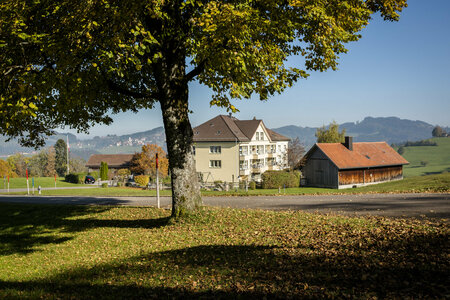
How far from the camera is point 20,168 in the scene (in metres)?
109

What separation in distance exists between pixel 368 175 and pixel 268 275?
52.8 meters

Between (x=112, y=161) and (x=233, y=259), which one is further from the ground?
(x=112, y=161)

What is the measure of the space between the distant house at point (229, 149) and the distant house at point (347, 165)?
36.3ft

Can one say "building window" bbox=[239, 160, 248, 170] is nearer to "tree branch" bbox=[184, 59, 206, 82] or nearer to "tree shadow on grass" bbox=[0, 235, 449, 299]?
"tree branch" bbox=[184, 59, 206, 82]

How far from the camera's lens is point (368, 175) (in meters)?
55.0

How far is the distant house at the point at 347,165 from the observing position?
52.2 metres

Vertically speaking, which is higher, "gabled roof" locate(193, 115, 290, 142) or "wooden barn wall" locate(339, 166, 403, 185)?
"gabled roof" locate(193, 115, 290, 142)

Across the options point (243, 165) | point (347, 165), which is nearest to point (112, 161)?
point (243, 165)

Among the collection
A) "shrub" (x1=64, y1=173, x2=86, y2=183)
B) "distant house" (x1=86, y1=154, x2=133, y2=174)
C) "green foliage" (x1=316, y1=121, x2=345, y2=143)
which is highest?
"green foliage" (x1=316, y1=121, x2=345, y2=143)

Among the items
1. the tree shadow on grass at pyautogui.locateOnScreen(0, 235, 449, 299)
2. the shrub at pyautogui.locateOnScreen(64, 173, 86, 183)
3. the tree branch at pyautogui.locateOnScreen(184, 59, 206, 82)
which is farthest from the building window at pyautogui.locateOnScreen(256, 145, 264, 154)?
the tree shadow on grass at pyautogui.locateOnScreen(0, 235, 449, 299)

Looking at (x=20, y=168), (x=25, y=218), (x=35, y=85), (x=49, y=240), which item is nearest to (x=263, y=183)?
(x=25, y=218)

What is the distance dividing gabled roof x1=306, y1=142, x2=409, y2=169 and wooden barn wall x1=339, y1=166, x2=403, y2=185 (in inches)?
37.3

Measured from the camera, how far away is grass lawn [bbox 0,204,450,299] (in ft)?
21.1

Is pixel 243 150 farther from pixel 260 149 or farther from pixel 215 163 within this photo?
pixel 260 149
